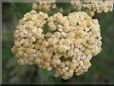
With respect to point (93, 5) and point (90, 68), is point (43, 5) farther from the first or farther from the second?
point (90, 68)

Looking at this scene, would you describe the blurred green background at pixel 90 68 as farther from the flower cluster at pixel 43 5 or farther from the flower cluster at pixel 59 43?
the flower cluster at pixel 59 43

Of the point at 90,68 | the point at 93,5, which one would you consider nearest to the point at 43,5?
the point at 93,5

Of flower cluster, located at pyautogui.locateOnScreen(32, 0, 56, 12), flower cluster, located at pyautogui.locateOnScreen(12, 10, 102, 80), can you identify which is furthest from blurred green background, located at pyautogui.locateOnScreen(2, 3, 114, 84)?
flower cluster, located at pyautogui.locateOnScreen(12, 10, 102, 80)

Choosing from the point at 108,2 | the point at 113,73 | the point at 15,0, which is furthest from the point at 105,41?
the point at 108,2

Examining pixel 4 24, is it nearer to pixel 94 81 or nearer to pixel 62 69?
pixel 94 81

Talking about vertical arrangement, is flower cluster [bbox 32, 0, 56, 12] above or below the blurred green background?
above

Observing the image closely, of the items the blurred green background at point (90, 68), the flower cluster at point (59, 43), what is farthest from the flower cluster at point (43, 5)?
the blurred green background at point (90, 68)

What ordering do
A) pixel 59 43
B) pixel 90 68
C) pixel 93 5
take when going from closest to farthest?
pixel 59 43, pixel 93 5, pixel 90 68

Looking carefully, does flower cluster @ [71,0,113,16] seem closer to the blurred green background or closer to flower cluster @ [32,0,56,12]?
flower cluster @ [32,0,56,12]
